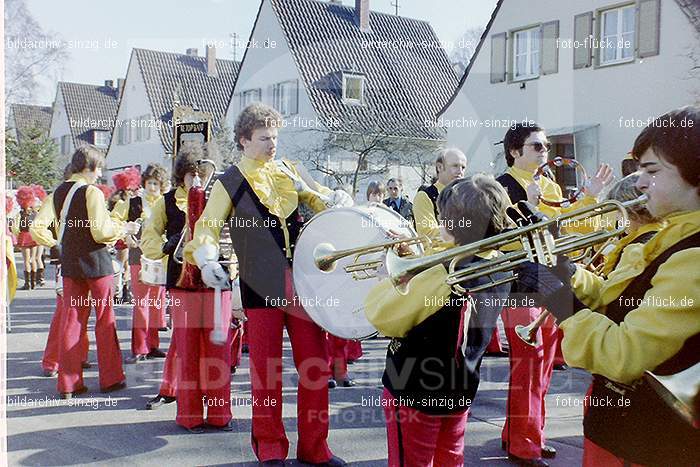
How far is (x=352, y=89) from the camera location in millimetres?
16656

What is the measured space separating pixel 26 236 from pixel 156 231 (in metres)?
9.41

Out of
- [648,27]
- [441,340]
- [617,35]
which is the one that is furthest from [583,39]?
[441,340]

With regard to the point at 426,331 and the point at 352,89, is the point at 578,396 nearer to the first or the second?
the point at 426,331

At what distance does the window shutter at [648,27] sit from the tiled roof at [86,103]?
830 inches

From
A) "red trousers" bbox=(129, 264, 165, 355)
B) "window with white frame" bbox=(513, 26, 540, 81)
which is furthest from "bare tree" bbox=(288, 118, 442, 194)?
"red trousers" bbox=(129, 264, 165, 355)

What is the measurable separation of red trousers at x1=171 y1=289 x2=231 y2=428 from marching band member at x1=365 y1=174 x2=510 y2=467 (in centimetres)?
222

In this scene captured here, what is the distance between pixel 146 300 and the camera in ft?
23.9

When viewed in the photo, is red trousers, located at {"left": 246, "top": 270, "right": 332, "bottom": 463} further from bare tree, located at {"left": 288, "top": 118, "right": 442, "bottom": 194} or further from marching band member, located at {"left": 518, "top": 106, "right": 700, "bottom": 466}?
bare tree, located at {"left": 288, "top": 118, "right": 442, "bottom": 194}

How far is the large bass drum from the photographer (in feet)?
12.9

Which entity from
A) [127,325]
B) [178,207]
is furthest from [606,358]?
[127,325]

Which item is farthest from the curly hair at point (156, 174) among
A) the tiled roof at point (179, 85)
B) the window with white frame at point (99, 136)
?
the window with white frame at point (99, 136)

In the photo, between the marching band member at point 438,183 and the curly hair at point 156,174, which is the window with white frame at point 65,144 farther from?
the marching band member at point 438,183

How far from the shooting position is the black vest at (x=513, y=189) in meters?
4.38

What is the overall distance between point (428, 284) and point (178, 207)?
Result: 3.19m
